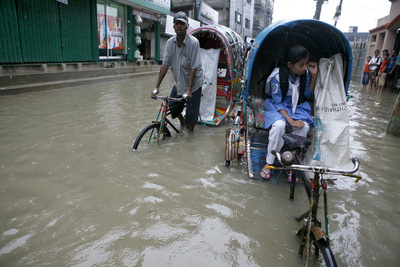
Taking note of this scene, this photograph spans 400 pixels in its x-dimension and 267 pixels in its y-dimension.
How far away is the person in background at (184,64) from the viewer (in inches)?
166

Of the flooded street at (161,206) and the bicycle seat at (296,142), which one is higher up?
the bicycle seat at (296,142)

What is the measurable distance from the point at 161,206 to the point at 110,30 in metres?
11.9

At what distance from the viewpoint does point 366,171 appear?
375 cm

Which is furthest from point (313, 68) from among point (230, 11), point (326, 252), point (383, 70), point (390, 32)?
point (230, 11)

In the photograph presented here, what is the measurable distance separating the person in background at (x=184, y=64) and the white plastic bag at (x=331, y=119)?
1.89m

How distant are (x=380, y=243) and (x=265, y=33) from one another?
2.51 meters

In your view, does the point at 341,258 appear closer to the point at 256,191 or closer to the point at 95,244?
the point at 256,191

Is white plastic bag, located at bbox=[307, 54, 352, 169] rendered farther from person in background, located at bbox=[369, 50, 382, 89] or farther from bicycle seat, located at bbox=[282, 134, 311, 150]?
person in background, located at bbox=[369, 50, 382, 89]

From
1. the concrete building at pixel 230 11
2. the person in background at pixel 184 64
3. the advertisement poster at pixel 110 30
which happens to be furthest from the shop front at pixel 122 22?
the person in background at pixel 184 64

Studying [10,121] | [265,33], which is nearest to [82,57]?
[10,121]

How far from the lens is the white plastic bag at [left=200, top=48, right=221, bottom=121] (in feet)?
19.0

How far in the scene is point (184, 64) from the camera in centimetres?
437

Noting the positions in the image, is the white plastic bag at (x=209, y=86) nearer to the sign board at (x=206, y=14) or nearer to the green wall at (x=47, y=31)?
the green wall at (x=47, y=31)

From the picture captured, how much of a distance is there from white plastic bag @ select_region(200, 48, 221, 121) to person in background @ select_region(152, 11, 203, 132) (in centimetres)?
112
